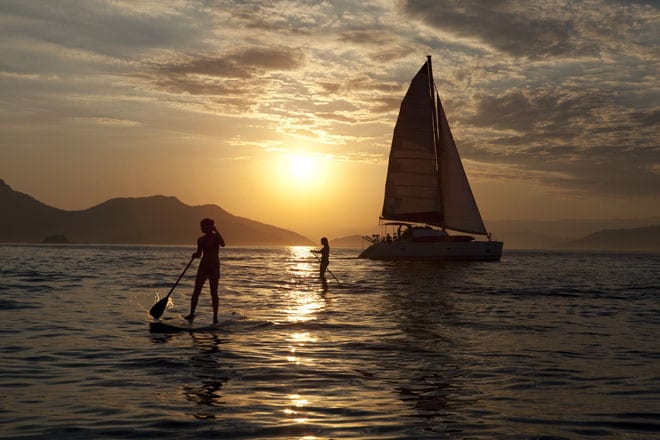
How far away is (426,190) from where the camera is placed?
57688mm

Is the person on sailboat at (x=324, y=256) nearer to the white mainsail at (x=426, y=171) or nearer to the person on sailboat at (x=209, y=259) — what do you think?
the person on sailboat at (x=209, y=259)

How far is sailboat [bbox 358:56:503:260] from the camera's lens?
56.7m

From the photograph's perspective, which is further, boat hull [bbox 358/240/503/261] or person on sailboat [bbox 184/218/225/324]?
boat hull [bbox 358/240/503/261]

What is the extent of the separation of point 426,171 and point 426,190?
1.82 metres

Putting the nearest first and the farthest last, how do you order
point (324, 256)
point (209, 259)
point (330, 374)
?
point (330, 374) < point (209, 259) < point (324, 256)

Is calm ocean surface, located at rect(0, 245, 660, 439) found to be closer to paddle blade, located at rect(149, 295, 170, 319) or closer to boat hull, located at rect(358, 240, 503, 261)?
paddle blade, located at rect(149, 295, 170, 319)

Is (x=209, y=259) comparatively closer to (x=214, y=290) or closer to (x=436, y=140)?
(x=214, y=290)

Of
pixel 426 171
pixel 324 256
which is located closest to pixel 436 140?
pixel 426 171

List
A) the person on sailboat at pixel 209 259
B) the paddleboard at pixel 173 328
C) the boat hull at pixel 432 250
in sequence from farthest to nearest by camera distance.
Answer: the boat hull at pixel 432 250 < the person on sailboat at pixel 209 259 < the paddleboard at pixel 173 328

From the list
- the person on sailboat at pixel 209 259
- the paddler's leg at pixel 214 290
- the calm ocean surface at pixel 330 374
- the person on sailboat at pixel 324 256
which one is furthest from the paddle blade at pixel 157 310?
the person on sailboat at pixel 324 256

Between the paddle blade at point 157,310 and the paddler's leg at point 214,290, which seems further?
the paddle blade at point 157,310

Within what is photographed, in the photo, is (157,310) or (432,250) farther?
(432,250)

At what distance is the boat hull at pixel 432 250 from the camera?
56.0m

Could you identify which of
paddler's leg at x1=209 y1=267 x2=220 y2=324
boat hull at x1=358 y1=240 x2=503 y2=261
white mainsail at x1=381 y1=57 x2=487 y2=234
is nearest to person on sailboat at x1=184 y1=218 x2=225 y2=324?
paddler's leg at x1=209 y1=267 x2=220 y2=324
